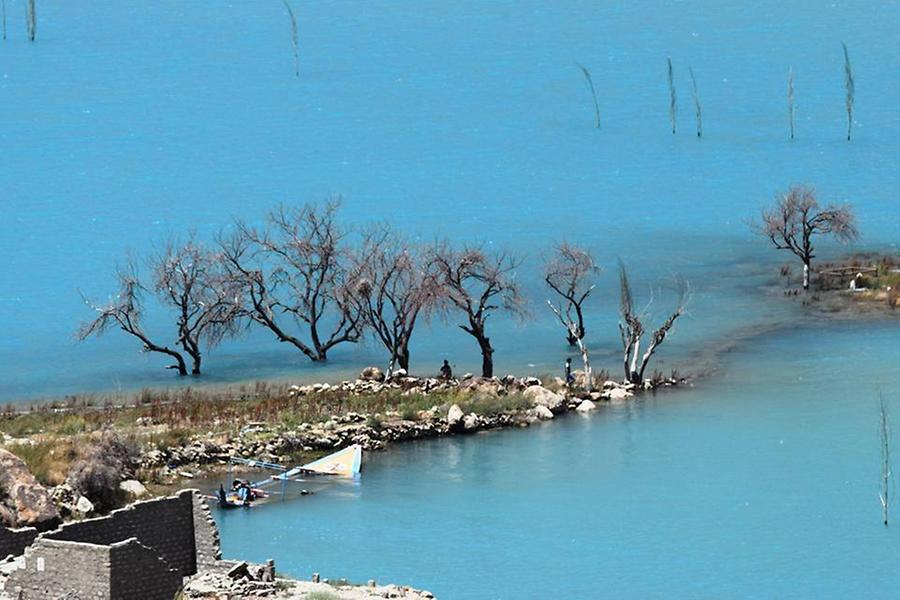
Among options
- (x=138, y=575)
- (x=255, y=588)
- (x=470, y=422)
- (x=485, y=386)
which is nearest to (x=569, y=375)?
(x=485, y=386)

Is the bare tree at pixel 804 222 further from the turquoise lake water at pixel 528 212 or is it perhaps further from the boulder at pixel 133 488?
the boulder at pixel 133 488

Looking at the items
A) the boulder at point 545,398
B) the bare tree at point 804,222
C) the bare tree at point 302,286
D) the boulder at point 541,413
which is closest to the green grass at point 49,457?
the boulder at point 541,413

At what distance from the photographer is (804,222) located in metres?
77.6

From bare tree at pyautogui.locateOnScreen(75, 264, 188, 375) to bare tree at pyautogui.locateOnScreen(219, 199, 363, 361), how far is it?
316cm

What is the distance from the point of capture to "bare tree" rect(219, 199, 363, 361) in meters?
70.9

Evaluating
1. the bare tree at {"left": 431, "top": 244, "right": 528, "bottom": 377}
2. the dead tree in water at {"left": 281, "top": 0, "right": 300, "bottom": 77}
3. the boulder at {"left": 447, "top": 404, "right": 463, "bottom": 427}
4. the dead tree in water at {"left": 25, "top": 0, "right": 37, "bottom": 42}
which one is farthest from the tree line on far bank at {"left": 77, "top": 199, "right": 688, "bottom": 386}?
the dead tree in water at {"left": 281, "top": 0, "right": 300, "bottom": 77}

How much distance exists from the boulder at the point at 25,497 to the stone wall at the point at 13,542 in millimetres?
5541

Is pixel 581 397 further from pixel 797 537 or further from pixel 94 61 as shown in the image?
pixel 94 61

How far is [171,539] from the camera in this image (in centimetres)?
3859

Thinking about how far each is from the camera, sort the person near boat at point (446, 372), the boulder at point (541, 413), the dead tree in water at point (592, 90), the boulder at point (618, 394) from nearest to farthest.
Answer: the boulder at point (541, 413)
the boulder at point (618, 394)
the person near boat at point (446, 372)
the dead tree in water at point (592, 90)

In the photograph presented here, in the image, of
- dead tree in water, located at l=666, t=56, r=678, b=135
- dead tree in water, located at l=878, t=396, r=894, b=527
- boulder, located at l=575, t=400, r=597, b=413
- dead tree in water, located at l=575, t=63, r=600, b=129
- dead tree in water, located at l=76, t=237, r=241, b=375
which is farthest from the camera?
dead tree in water, located at l=575, t=63, r=600, b=129

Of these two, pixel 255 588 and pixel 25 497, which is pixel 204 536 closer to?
pixel 255 588

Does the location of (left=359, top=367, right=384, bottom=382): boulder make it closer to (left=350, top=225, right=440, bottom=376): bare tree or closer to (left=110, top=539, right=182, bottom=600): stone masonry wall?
(left=350, top=225, right=440, bottom=376): bare tree

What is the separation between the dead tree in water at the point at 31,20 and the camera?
10619 cm
